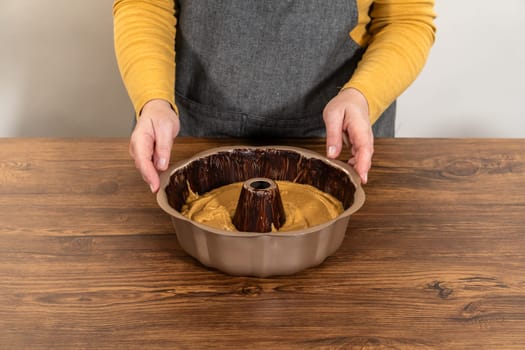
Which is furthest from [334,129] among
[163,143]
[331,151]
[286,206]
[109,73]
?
[109,73]

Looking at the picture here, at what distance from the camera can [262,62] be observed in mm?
1146

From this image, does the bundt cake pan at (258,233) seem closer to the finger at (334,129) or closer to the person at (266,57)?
the finger at (334,129)

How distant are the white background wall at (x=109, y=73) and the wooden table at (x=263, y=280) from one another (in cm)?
82

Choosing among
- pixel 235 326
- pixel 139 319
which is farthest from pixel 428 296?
pixel 139 319

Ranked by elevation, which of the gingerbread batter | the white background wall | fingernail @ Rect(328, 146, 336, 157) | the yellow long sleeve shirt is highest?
the yellow long sleeve shirt

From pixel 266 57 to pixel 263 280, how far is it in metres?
0.50

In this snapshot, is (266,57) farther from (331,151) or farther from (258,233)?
(258,233)

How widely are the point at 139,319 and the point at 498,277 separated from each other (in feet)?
1.50

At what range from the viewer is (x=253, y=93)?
3.85ft

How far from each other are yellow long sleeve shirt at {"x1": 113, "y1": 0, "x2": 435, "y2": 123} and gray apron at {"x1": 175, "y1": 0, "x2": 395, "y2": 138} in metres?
0.05

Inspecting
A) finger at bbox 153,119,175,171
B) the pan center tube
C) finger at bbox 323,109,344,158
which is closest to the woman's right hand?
finger at bbox 153,119,175,171

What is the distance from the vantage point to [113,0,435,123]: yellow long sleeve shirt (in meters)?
1.03

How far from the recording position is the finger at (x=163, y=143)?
0.89 metres

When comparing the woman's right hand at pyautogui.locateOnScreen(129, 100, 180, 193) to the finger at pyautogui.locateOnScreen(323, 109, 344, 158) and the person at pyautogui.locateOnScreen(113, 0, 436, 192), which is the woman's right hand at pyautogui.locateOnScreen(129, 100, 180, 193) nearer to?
the person at pyautogui.locateOnScreen(113, 0, 436, 192)
